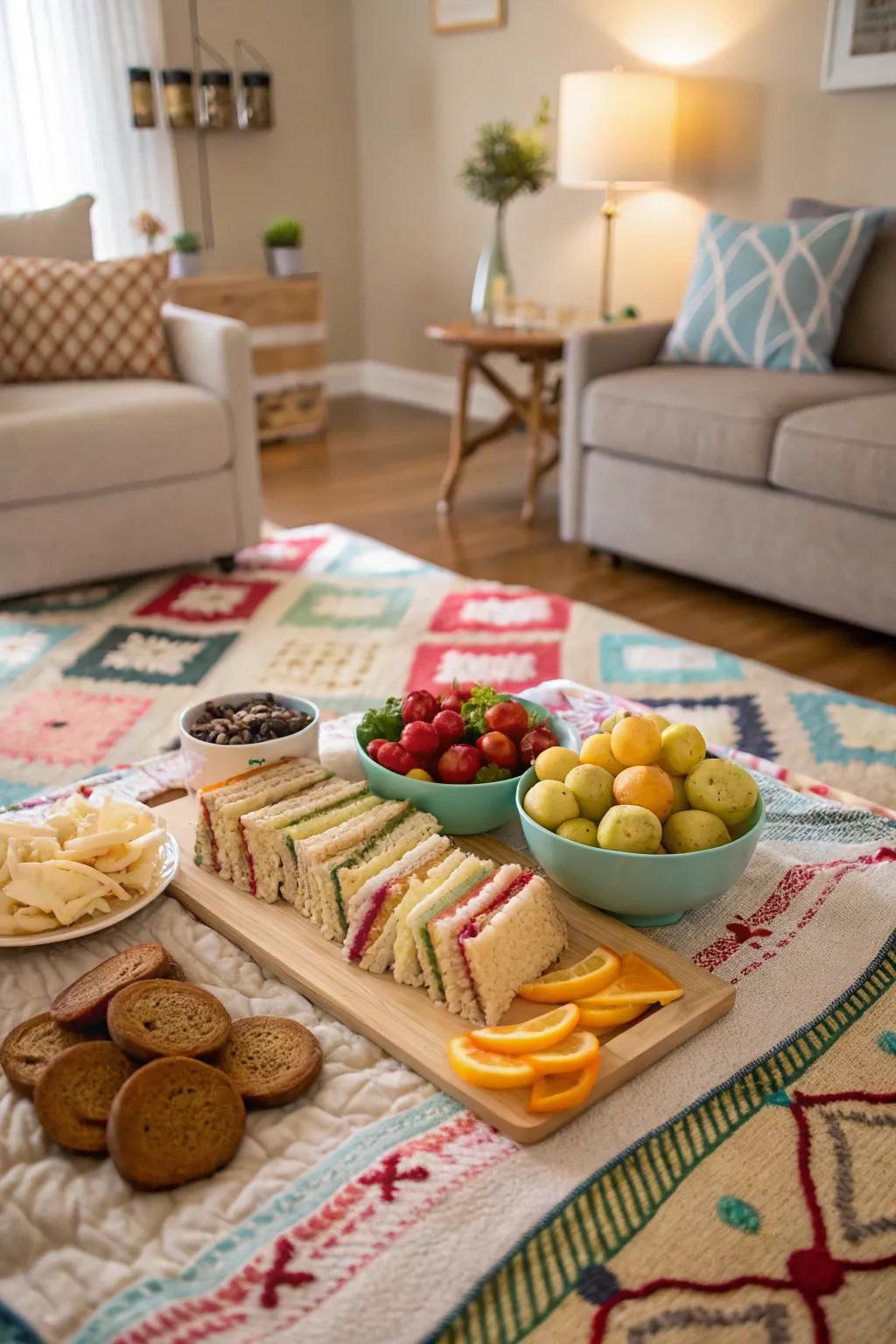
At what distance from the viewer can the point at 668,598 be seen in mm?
3203

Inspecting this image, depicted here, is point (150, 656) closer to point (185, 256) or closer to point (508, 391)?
point (508, 391)

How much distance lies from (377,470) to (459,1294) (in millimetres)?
3826

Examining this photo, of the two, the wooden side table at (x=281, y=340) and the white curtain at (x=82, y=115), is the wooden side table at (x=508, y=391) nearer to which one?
the wooden side table at (x=281, y=340)

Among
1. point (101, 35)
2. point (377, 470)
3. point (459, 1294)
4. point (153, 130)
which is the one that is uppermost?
point (101, 35)

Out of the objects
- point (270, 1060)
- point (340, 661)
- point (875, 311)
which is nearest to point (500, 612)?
point (340, 661)

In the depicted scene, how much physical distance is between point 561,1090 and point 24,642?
220cm

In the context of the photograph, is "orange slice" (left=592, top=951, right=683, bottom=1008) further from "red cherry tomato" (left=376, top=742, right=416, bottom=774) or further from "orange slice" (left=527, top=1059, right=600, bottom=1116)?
"red cherry tomato" (left=376, top=742, right=416, bottom=774)

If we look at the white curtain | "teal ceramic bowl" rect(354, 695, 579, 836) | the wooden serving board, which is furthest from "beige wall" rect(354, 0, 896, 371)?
the wooden serving board

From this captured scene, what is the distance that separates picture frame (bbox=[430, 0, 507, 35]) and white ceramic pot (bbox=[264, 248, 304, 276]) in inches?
44.1

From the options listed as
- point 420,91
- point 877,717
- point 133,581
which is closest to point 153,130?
point 420,91

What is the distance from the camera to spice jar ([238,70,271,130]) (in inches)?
202

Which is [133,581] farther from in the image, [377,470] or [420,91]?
[420,91]

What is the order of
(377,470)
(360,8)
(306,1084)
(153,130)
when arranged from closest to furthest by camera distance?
(306,1084) < (377,470) < (153,130) < (360,8)

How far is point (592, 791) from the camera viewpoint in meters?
1.29
